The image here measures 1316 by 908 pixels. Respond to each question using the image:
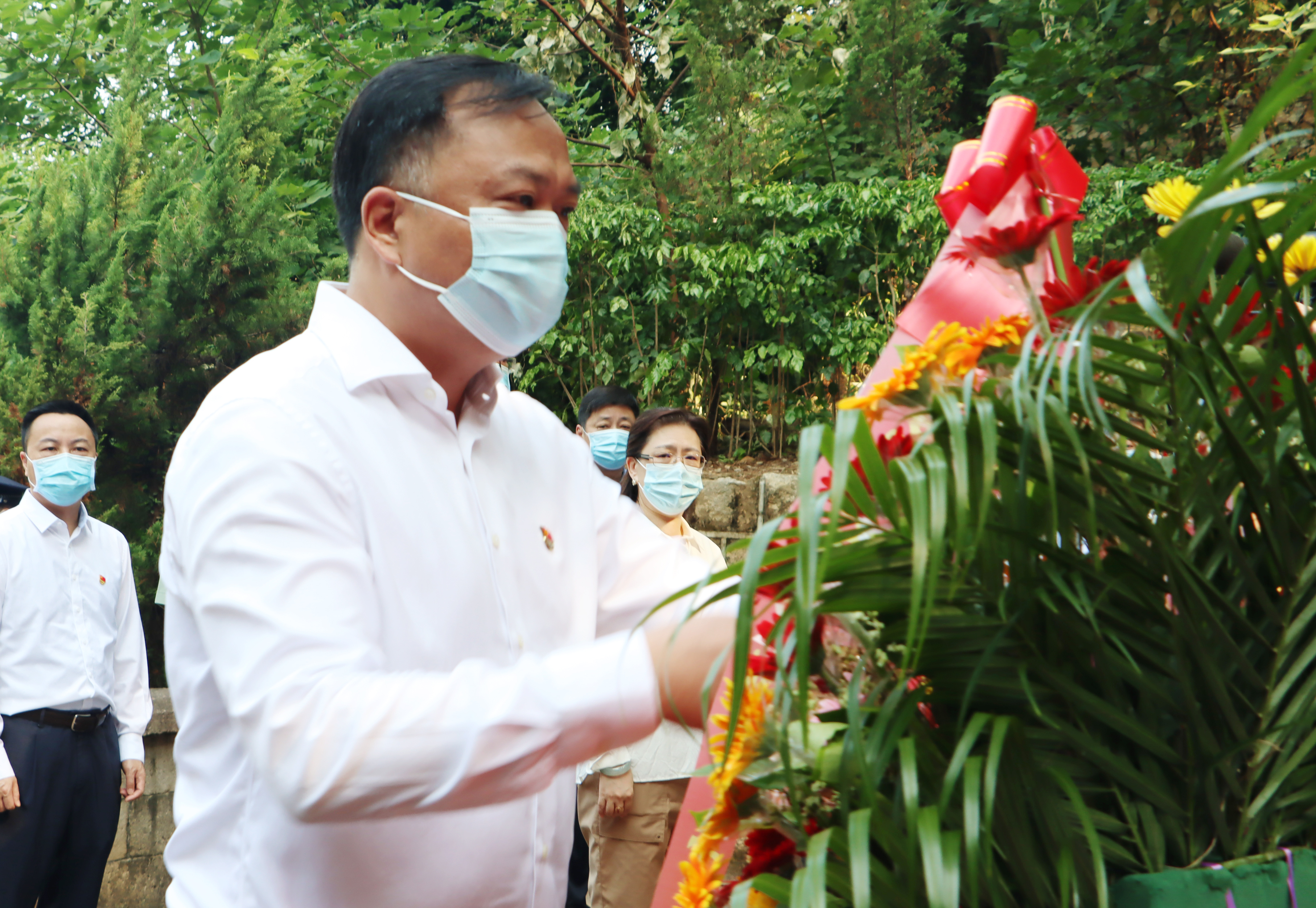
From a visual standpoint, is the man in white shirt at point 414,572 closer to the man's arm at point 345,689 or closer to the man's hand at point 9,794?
the man's arm at point 345,689

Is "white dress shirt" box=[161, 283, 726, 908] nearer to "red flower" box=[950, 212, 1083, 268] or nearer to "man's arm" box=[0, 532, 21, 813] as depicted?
"red flower" box=[950, 212, 1083, 268]

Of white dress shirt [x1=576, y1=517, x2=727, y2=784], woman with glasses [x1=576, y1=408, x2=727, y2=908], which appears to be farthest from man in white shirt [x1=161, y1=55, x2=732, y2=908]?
white dress shirt [x1=576, y1=517, x2=727, y2=784]

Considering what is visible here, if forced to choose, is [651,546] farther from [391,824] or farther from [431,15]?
[431,15]

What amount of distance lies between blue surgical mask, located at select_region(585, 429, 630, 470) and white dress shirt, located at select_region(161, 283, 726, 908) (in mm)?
3302

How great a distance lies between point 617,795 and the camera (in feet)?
12.8

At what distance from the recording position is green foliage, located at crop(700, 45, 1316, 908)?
2.67ft

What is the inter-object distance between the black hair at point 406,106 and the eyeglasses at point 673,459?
2.91 metres

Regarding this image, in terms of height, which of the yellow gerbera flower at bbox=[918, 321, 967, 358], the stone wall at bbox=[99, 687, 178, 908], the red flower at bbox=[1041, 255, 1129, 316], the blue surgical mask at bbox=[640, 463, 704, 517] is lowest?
the stone wall at bbox=[99, 687, 178, 908]

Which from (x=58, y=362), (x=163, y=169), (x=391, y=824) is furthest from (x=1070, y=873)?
(x=163, y=169)

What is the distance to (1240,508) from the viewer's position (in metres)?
0.89

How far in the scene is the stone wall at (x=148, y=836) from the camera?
5.80 m

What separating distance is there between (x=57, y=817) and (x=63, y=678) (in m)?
0.58

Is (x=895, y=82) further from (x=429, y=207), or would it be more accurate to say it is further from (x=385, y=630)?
(x=385, y=630)

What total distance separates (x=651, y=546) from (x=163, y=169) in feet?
20.8
